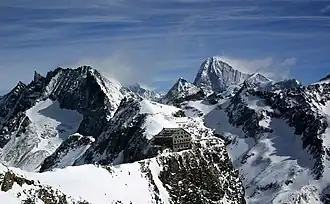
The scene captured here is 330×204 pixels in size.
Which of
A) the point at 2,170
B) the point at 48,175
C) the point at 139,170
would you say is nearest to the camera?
the point at 2,170

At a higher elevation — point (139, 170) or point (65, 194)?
point (65, 194)

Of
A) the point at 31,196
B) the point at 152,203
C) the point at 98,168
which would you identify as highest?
the point at 31,196

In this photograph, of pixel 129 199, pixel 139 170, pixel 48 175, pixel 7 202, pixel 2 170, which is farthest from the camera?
pixel 139 170

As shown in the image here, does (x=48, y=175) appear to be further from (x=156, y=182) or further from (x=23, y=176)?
(x=156, y=182)

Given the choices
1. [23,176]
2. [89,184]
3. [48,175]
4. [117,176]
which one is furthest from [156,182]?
[23,176]

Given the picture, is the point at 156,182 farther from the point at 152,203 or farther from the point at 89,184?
the point at 89,184

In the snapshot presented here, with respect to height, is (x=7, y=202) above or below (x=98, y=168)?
above

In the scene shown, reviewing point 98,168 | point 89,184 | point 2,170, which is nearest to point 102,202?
point 89,184

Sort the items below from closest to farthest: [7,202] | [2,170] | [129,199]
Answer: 1. [7,202]
2. [2,170]
3. [129,199]

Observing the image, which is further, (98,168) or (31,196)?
(98,168)
